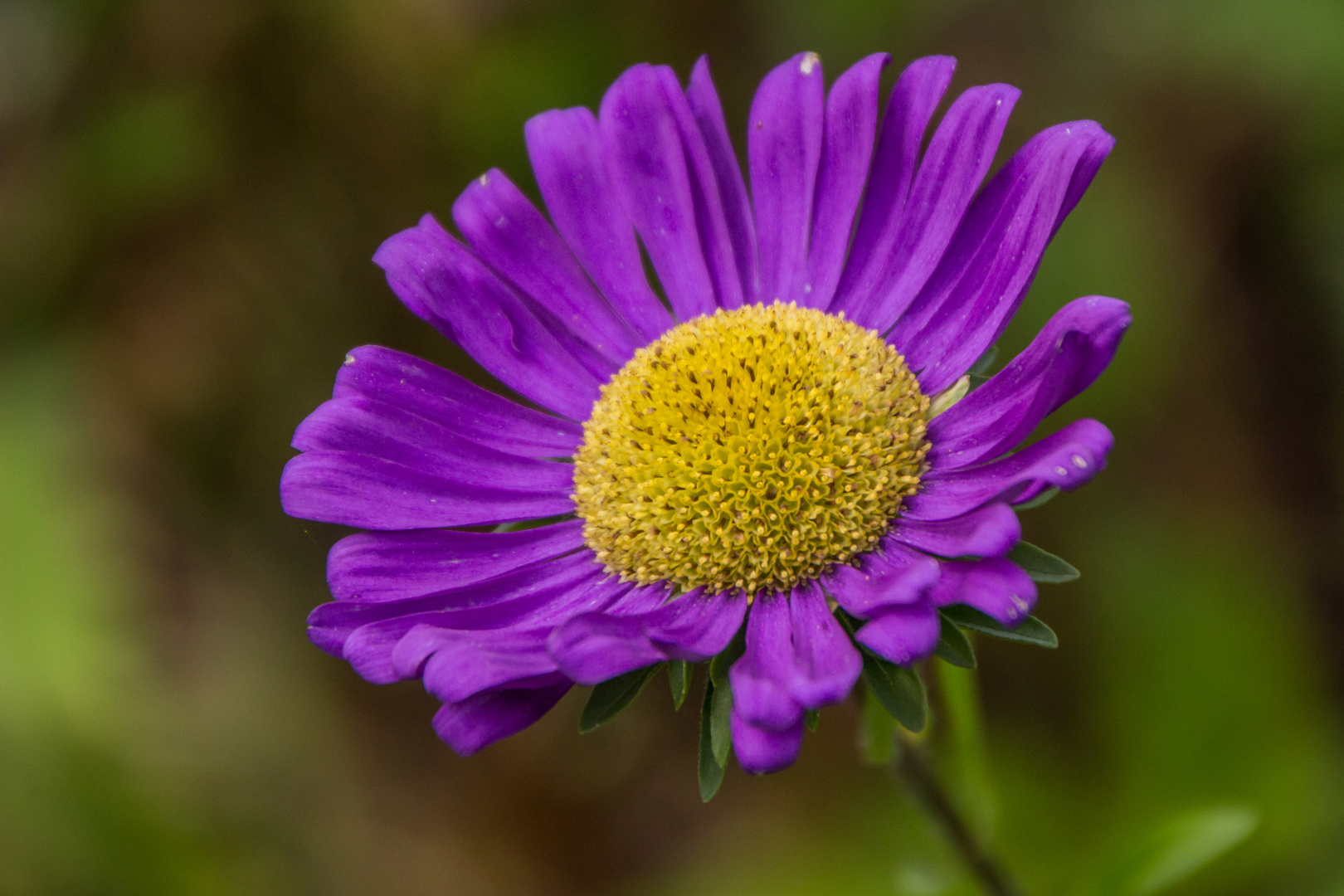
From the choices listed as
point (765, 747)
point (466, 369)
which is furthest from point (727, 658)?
point (466, 369)

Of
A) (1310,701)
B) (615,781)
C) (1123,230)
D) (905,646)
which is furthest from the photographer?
(615,781)

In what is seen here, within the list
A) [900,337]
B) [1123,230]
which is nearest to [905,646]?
[900,337]

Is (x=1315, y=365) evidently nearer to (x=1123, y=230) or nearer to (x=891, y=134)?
(x=1123, y=230)

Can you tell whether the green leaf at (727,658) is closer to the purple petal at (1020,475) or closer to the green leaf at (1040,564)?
the purple petal at (1020,475)

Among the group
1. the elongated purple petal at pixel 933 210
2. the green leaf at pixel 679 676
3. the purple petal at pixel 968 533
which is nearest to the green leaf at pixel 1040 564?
the purple petal at pixel 968 533

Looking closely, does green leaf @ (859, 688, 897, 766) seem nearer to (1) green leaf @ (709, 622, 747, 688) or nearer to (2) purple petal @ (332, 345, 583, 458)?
(1) green leaf @ (709, 622, 747, 688)

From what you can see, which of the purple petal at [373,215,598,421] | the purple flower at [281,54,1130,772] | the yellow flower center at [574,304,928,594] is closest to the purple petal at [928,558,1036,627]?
the purple flower at [281,54,1130,772]
